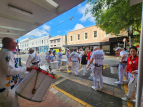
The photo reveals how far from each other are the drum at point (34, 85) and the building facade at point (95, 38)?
52.0ft

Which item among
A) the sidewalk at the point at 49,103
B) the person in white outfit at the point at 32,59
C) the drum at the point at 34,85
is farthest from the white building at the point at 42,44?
the drum at the point at 34,85

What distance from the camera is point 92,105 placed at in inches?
83.0

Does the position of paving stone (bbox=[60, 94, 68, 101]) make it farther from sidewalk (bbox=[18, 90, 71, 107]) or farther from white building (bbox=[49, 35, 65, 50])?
white building (bbox=[49, 35, 65, 50])

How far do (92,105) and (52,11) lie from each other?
3387 mm

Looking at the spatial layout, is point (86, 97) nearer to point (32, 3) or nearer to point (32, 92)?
point (32, 92)

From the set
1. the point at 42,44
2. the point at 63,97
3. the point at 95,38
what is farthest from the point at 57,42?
the point at 63,97

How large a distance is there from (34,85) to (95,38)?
20.2 metres

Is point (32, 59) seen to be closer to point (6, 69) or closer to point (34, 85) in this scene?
point (6, 69)

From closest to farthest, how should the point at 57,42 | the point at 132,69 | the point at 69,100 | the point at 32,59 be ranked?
the point at 132,69, the point at 69,100, the point at 32,59, the point at 57,42

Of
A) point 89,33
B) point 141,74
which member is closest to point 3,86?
point 141,74

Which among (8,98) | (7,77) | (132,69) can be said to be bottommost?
(8,98)

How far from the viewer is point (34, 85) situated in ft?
4.01

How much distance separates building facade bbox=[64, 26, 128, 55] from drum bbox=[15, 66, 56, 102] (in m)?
15.9

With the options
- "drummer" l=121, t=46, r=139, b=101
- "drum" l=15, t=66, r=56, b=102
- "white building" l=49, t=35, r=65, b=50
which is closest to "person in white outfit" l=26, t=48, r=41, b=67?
"drum" l=15, t=66, r=56, b=102
